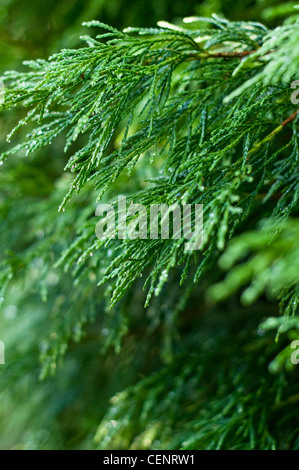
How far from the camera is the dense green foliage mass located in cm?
122

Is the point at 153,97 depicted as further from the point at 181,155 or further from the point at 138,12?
the point at 138,12

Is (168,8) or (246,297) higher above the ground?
(168,8)

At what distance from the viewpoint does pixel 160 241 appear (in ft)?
4.19

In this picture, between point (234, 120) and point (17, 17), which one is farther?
point (17, 17)

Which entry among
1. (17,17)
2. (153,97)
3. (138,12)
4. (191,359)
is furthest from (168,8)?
(191,359)

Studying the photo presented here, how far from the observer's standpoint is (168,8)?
8.61 ft

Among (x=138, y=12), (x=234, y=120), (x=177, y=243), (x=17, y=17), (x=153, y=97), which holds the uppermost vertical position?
(x=17, y=17)

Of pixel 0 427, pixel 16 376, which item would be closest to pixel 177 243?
pixel 16 376

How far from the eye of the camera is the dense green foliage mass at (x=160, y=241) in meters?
1.22

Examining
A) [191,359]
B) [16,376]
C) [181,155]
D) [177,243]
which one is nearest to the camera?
[177,243]

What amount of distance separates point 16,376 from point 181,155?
2027 millimetres
